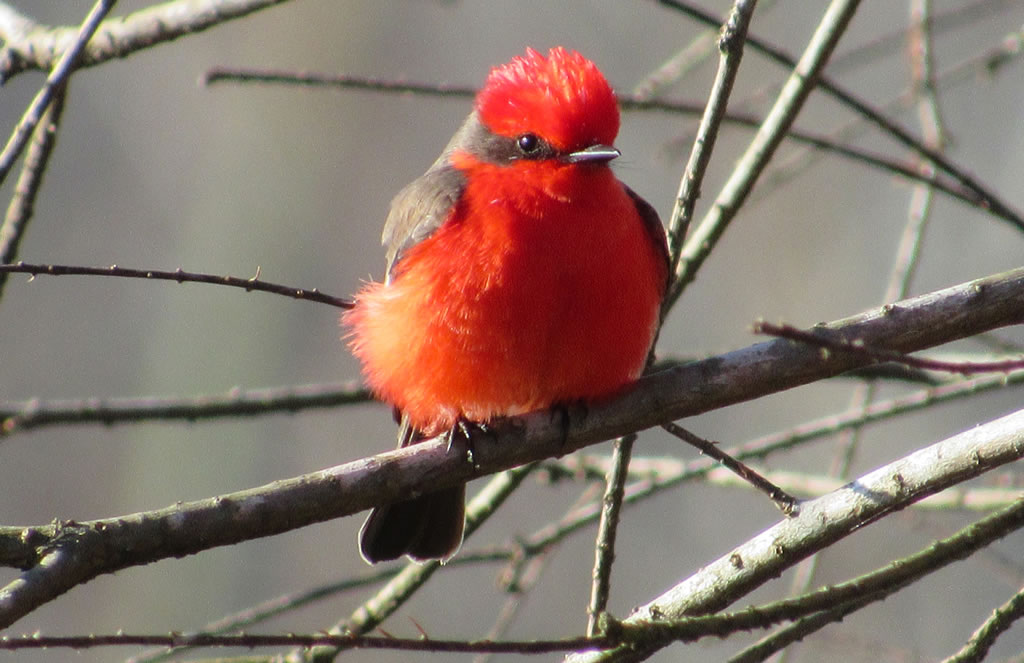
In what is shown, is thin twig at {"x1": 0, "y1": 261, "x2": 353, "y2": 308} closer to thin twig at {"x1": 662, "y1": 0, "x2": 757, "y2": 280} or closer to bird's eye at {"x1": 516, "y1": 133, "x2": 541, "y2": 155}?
thin twig at {"x1": 662, "y1": 0, "x2": 757, "y2": 280}

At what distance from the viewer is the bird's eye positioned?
403 centimetres

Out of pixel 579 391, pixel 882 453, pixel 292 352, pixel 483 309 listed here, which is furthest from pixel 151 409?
pixel 292 352

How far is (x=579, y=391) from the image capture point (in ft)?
11.7

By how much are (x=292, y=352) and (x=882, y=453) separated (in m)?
5.47

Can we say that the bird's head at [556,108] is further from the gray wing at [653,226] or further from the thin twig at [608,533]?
the thin twig at [608,533]

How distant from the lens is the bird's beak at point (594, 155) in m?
3.85

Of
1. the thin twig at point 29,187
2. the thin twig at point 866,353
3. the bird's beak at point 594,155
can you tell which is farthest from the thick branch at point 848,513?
the thin twig at point 29,187

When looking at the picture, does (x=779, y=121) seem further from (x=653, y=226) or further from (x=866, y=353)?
(x=866, y=353)

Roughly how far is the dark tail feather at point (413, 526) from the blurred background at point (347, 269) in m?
3.43

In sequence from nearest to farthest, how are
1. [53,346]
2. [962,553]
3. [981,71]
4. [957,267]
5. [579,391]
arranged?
[962,553] < [579,391] < [981,71] < [957,267] < [53,346]

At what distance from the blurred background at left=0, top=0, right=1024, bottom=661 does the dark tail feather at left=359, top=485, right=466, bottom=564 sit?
3.43 meters

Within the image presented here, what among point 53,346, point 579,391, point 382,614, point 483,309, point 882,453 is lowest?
point 382,614

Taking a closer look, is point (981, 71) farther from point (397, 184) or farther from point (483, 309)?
point (397, 184)

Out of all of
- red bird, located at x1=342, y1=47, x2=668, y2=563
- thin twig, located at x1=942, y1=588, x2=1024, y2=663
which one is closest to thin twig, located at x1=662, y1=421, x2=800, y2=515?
thin twig, located at x1=942, y1=588, x2=1024, y2=663
